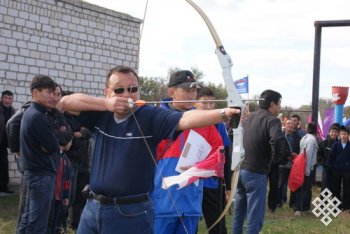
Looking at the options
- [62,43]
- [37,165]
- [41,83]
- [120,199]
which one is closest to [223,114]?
[120,199]

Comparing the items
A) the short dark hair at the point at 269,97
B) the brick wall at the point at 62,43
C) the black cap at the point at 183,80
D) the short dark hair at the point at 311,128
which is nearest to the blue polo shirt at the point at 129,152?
the black cap at the point at 183,80

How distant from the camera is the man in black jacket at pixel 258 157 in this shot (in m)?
5.18

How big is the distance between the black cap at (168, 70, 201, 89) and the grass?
9.19 ft

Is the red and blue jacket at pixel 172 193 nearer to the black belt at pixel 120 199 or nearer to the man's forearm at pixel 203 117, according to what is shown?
the black belt at pixel 120 199

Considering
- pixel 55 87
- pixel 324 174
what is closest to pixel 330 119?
pixel 324 174

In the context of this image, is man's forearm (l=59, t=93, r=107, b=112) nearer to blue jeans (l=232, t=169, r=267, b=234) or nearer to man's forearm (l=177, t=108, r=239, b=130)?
man's forearm (l=177, t=108, r=239, b=130)

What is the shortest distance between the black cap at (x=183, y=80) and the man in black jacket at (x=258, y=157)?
4.90 ft

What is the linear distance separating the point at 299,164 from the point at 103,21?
17.1 feet

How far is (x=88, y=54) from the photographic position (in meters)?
11.1

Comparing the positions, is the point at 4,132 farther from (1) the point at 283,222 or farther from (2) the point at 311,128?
(2) the point at 311,128

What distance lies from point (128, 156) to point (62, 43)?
8.07 meters

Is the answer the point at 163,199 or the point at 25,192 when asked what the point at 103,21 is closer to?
the point at 25,192

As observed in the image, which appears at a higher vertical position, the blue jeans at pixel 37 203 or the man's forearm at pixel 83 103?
the man's forearm at pixel 83 103

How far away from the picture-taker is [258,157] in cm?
527
